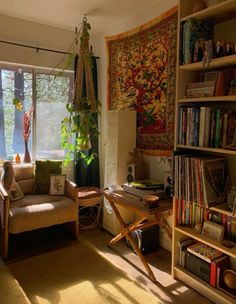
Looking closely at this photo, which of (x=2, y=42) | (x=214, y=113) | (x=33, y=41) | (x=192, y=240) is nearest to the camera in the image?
(x=214, y=113)

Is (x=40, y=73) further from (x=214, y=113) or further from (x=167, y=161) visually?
(x=214, y=113)

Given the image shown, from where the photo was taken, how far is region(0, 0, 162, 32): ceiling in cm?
276

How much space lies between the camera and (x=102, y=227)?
324 cm

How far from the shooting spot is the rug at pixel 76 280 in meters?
1.98

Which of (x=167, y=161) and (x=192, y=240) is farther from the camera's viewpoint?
(x=167, y=161)

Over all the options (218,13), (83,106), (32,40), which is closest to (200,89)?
(218,13)

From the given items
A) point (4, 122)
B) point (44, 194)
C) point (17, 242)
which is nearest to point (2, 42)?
point (4, 122)

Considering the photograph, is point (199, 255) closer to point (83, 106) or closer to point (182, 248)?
point (182, 248)

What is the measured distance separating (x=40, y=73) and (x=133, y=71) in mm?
1272

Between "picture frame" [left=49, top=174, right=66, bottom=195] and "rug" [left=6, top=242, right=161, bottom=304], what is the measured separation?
69 cm

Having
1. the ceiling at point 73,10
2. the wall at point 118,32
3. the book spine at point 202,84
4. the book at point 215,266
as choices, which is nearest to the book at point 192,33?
the book spine at point 202,84

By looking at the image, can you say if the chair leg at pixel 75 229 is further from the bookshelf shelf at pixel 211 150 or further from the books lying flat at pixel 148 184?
the bookshelf shelf at pixel 211 150

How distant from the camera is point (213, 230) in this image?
6.59 feet

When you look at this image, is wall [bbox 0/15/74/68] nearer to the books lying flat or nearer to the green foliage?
the green foliage
